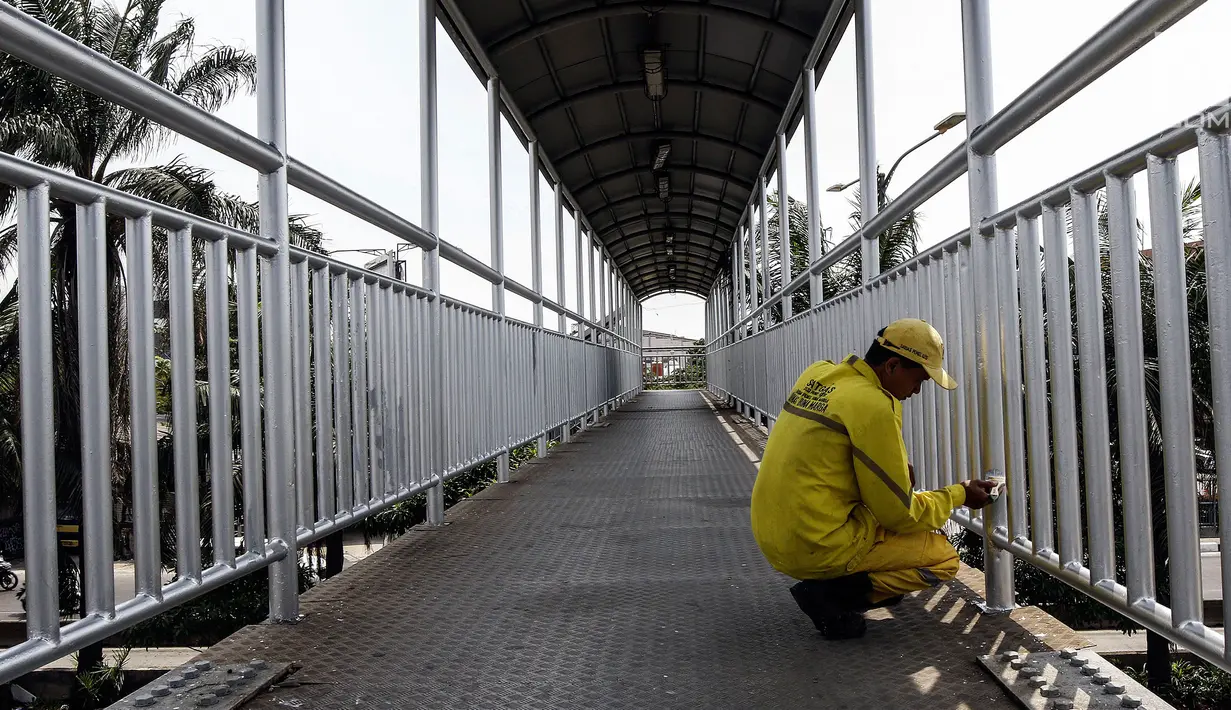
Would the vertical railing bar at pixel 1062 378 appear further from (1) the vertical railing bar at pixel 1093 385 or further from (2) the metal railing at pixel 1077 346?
(1) the vertical railing bar at pixel 1093 385

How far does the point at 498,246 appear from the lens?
7199mm

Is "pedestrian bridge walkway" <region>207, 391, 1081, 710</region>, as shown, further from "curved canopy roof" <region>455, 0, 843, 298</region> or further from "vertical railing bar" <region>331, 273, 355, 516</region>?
"curved canopy roof" <region>455, 0, 843, 298</region>

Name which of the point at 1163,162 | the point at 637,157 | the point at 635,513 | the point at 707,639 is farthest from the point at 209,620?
the point at 1163,162

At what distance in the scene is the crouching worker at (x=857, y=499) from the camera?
109 inches

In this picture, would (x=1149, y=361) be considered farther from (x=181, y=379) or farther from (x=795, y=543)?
(x=181, y=379)

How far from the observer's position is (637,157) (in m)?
12.4

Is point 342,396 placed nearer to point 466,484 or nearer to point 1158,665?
point 466,484

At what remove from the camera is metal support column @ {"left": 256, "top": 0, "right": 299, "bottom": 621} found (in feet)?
10.1

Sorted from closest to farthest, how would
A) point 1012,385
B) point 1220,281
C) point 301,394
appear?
point 1220,281
point 1012,385
point 301,394

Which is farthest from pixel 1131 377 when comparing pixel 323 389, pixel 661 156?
pixel 661 156

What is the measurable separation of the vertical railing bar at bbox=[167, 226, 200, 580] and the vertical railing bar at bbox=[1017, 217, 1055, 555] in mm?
2287

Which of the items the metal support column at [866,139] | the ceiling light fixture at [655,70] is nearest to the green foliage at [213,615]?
the ceiling light fixture at [655,70]

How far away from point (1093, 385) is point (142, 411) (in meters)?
2.33

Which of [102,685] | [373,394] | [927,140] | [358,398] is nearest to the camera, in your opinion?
[358,398]
